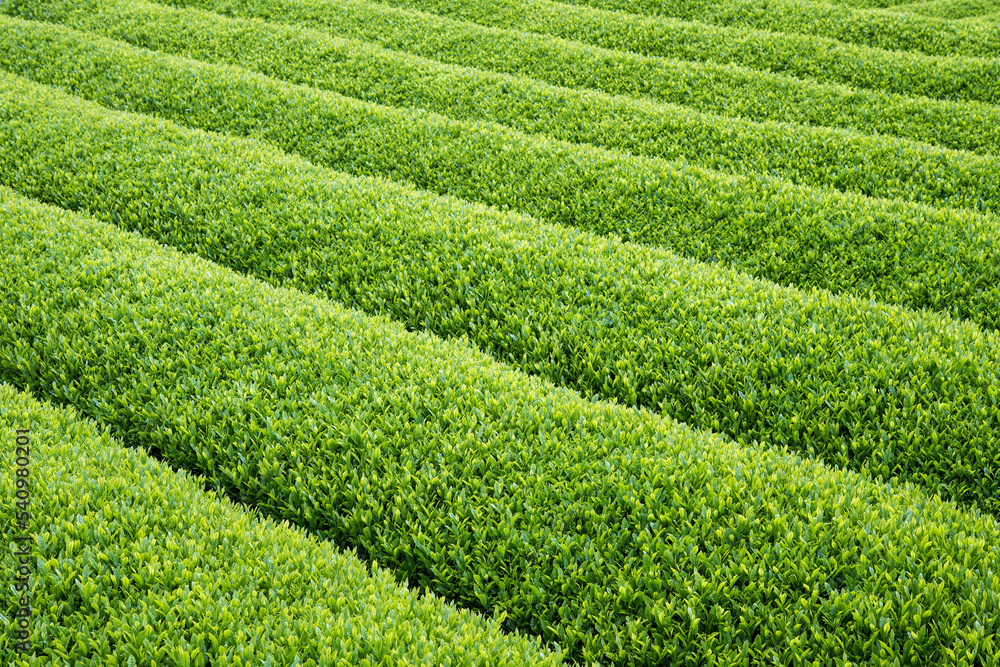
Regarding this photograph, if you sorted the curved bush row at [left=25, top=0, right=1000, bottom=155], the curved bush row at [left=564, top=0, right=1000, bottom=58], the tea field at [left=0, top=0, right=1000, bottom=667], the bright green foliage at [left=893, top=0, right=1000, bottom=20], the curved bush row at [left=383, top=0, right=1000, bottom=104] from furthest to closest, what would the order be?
1. the bright green foliage at [left=893, top=0, right=1000, bottom=20]
2. the curved bush row at [left=564, top=0, right=1000, bottom=58]
3. the curved bush row at [left=383, top=0, right=1000, bottom=104]
4. the curved bush row at [left=25, top=0, right=1000, bottom=155]
5. the tea field at [left=0, top=0, right=1000, bottom=667]

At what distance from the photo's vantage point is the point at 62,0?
56.9 ft

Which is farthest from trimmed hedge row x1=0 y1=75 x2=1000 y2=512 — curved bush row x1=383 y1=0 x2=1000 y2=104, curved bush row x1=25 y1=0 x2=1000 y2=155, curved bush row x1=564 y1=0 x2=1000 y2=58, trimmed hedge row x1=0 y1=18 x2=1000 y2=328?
curved bush row x1=564 y1=0 x2=1000 y2=58

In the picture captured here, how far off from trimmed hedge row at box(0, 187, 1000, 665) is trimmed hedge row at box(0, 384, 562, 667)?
0.74 feet

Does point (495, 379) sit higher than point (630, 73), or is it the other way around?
point (630, 73)

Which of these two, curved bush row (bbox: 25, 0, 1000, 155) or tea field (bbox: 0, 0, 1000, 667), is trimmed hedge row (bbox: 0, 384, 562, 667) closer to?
tea field (bbox: 0, 0, 1000, 667)

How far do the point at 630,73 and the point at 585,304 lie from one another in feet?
29.0

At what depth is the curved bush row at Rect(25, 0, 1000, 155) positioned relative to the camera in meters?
12.2

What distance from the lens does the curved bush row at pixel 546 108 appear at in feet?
33.6

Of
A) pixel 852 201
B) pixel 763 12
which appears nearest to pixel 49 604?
pixel 852 201

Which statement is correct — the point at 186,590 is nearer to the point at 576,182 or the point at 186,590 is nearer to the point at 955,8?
the point at 576,182

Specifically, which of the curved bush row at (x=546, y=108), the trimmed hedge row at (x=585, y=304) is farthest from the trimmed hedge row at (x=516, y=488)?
the curved bush row at (x=546, y=108)

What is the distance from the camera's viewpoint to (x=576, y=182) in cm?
1001

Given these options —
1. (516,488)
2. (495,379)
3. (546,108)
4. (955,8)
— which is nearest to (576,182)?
(546,108)

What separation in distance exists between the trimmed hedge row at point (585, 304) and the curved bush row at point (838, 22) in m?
12.3
